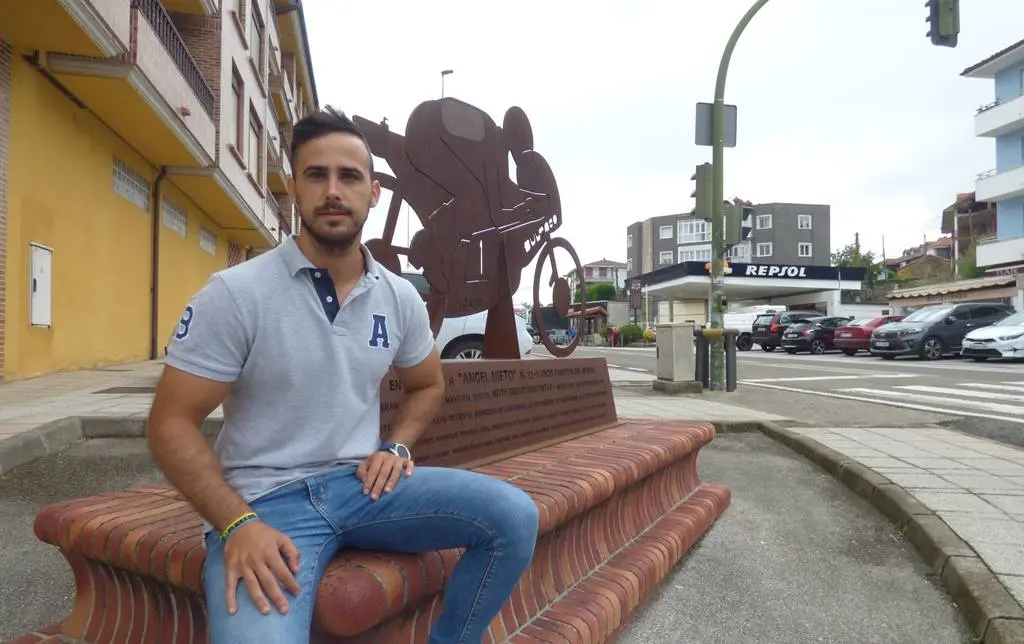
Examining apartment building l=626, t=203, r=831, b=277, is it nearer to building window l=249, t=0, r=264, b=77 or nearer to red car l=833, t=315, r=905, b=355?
red car l=833, t=315, r=905, b=355

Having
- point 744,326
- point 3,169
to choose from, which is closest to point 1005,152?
point 744,326

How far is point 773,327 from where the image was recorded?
2962 cm

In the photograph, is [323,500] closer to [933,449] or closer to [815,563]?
[815,563]

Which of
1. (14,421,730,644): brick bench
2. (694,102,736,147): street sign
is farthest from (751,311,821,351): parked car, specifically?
(14,421,730,644): brick bench

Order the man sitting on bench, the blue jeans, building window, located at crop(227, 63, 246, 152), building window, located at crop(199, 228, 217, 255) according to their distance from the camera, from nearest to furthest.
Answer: the man sitting on bench < the blue jeans < building window, located at crop(227, 63, 246, 152) < building window, located at crop(199, 228, 217, 255)

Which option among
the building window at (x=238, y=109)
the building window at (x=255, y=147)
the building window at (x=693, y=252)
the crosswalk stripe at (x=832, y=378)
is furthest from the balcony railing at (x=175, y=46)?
the building window at (x=693, y=252)

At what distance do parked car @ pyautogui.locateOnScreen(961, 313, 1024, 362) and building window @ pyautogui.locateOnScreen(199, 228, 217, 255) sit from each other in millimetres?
20424

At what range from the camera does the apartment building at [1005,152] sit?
33000 millimetres

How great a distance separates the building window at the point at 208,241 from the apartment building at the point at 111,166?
0.05m

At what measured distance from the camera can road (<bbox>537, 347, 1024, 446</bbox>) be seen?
8219 millimetres

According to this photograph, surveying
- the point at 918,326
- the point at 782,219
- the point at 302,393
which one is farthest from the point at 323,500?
the point at 782,219

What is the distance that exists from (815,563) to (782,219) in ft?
236

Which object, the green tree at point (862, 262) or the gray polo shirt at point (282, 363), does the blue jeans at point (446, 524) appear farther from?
the green tree at point (862, 262)

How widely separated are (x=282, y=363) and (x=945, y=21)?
12337mm
